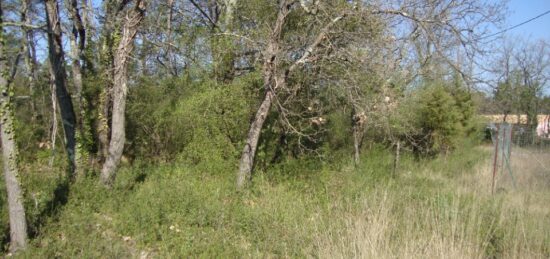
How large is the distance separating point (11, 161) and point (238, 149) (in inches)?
214

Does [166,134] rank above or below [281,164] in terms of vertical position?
above

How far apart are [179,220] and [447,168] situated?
9.94 metres

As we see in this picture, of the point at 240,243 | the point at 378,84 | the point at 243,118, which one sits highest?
the point at 378,84

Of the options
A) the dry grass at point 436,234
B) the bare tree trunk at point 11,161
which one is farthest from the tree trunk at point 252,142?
the bare tree trunk at point 11,161

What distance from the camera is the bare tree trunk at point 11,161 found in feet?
15.4

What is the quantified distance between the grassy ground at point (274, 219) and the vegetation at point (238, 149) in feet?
0.12

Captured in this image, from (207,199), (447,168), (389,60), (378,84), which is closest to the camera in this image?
(207,199)

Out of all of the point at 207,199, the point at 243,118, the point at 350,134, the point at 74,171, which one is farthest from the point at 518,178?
the point at 74,171

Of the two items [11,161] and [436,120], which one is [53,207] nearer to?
[11,161]

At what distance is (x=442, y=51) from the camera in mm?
8164

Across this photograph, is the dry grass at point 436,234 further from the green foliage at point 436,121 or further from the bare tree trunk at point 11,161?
the green foliage at point 436,121

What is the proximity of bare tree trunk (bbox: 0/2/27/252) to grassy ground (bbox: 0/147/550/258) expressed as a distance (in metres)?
0.26

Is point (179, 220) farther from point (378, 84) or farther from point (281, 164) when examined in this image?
point (378, 84)

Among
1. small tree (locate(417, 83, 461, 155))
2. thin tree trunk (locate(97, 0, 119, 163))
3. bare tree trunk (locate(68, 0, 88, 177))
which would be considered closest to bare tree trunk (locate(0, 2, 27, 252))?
bare tree trunk (locate(68, 0, 88, 177))
